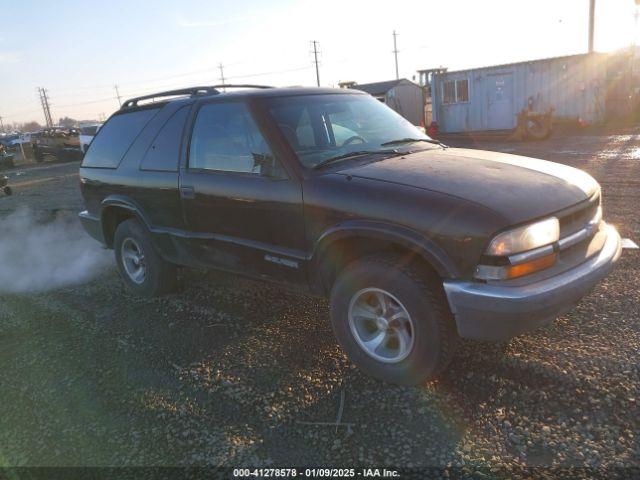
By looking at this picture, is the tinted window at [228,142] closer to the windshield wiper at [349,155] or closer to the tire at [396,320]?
the windshield wiper at [349,155]

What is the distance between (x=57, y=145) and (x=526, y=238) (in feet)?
95.9

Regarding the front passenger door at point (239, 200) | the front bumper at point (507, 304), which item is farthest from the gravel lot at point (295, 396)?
the front passenger door at point (239, 200)

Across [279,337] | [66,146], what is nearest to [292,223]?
[279,337]

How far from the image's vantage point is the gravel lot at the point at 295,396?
2.45 meters

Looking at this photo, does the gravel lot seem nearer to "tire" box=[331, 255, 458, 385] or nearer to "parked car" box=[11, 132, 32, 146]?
"tire" box=[331, 255, 458, 385]

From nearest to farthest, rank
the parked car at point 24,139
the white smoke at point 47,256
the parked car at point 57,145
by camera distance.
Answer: the white smoke at point 47,256, the parked car at point 57,145, the parked car at point 24,139

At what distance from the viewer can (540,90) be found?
19281mm

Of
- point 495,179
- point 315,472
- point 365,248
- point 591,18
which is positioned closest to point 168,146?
point 365,248

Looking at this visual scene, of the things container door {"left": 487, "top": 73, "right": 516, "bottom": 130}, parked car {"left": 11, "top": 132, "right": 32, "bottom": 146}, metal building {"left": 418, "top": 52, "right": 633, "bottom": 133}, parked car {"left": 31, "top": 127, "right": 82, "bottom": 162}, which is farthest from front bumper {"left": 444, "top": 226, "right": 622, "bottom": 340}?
parked car {"left": 11, "top": 132, "right": 32, "bottom": 146}

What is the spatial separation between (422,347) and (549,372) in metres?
0.82

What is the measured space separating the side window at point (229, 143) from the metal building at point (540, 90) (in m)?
17.8

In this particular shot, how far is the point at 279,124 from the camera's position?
3459 mm

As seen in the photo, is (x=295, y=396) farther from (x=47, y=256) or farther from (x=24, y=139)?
(x=24, y=139)

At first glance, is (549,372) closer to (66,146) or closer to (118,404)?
(118,404)
